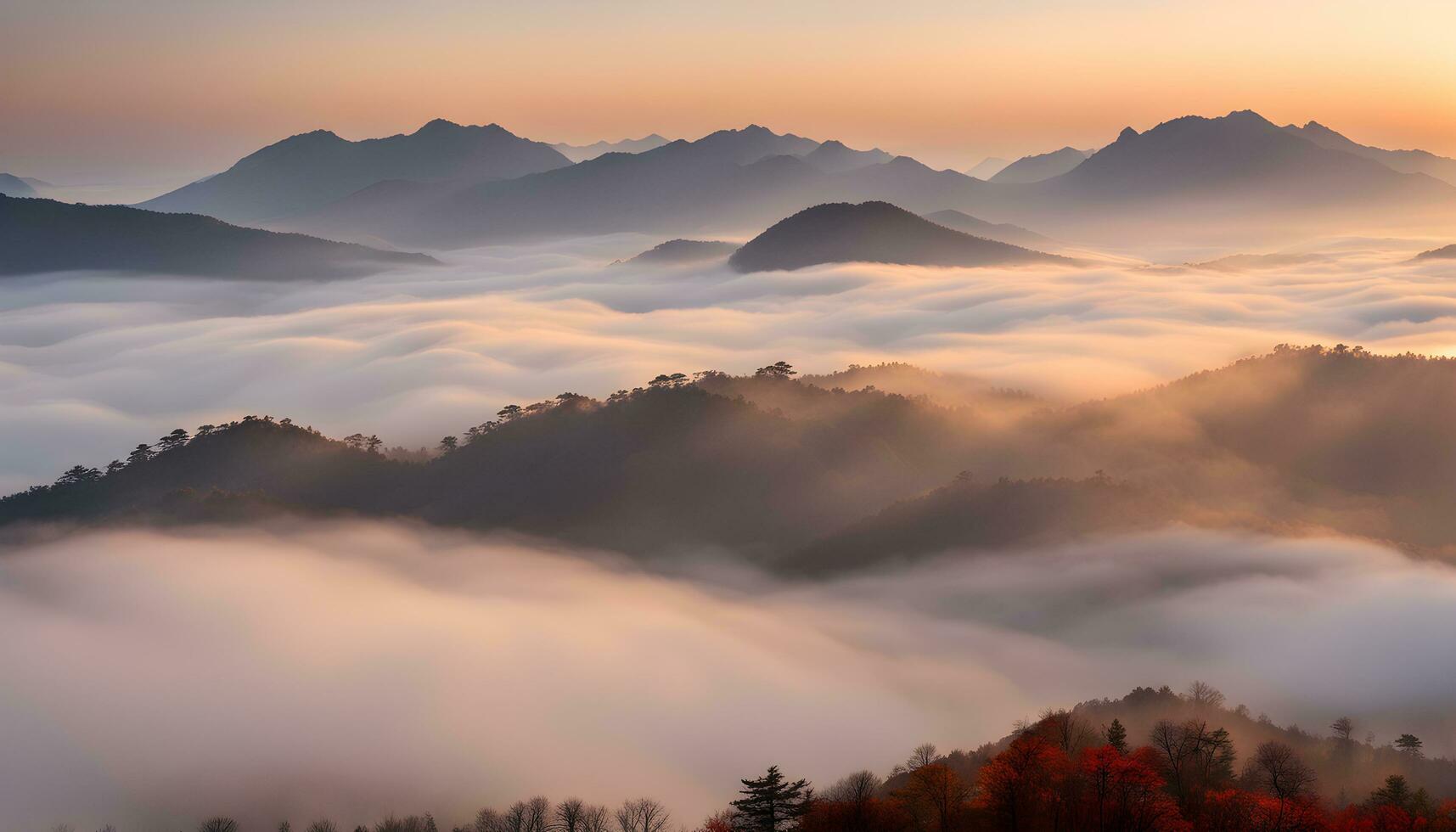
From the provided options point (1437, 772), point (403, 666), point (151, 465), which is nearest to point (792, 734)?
point (403, 666)

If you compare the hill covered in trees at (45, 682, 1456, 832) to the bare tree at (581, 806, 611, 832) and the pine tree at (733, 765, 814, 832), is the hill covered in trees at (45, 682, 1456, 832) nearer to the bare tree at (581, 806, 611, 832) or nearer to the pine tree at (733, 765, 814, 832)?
the pine tree at (733, 765, 814, 832)

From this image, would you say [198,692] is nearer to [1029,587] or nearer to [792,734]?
[792,734]

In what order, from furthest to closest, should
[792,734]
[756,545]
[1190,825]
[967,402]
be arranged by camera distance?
[967,402] → [756,545] → [792,734] → [1190,825]

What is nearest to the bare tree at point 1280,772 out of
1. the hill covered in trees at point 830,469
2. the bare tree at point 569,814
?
the bare tree at point 569,814

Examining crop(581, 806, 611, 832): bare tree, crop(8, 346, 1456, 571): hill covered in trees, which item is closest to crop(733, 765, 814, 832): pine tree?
crop(581, 806, 611, 832): bare tree

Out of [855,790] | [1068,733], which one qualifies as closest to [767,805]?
[855,790]

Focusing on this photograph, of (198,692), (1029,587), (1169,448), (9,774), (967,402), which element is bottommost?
(9,774)
